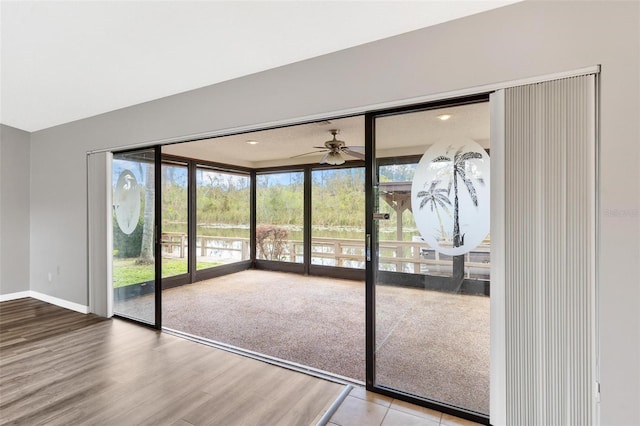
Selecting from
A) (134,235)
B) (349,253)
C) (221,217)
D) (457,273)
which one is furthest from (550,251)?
(221,217)

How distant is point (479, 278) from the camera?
2109 millimetres

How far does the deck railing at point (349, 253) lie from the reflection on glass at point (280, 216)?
0.20ft

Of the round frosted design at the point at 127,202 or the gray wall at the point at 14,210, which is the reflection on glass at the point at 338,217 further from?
the gray wall at the point at 14,210

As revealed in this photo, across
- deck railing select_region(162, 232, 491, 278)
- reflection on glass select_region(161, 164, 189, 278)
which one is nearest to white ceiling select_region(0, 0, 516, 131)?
deck railing select_region(162, 232, 491, 278)

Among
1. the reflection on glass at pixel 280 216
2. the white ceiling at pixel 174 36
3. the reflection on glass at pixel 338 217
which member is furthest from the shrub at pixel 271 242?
the white ceiling at pixel 174 36

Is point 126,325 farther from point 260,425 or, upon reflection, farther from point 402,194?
point 402,194

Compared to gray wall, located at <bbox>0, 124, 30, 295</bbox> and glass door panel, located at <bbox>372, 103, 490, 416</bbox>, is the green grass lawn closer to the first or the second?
gray wall, located at <bbox>0, 124, 30, 295</bbox>

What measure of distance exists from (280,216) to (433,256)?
18.2 feet

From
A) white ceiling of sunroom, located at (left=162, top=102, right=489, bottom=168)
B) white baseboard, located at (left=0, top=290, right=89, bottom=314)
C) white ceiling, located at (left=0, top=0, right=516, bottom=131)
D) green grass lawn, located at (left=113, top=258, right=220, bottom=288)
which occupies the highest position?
white ceiling, located at (left=0, top=0, right=516, bottom=131)

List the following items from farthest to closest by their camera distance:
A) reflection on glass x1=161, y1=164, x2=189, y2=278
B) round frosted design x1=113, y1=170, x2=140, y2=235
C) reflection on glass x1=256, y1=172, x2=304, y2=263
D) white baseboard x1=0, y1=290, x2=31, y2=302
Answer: reflection on glass x1=256, y1=172, x2=304, y2=263 < reflection on glass x1=161, y1=164, x2=189, y2=278 < white baseboard x1=0, y1=290, x2=31, y2=302 < round frosted design x1=113, y1=170, x2=140, y2=235

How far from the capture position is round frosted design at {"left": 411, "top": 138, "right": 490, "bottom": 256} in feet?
6.78

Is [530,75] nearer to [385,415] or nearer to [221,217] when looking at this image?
[385,415]

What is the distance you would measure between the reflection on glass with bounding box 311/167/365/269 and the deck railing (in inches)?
0.8

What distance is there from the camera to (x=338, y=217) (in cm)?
679
